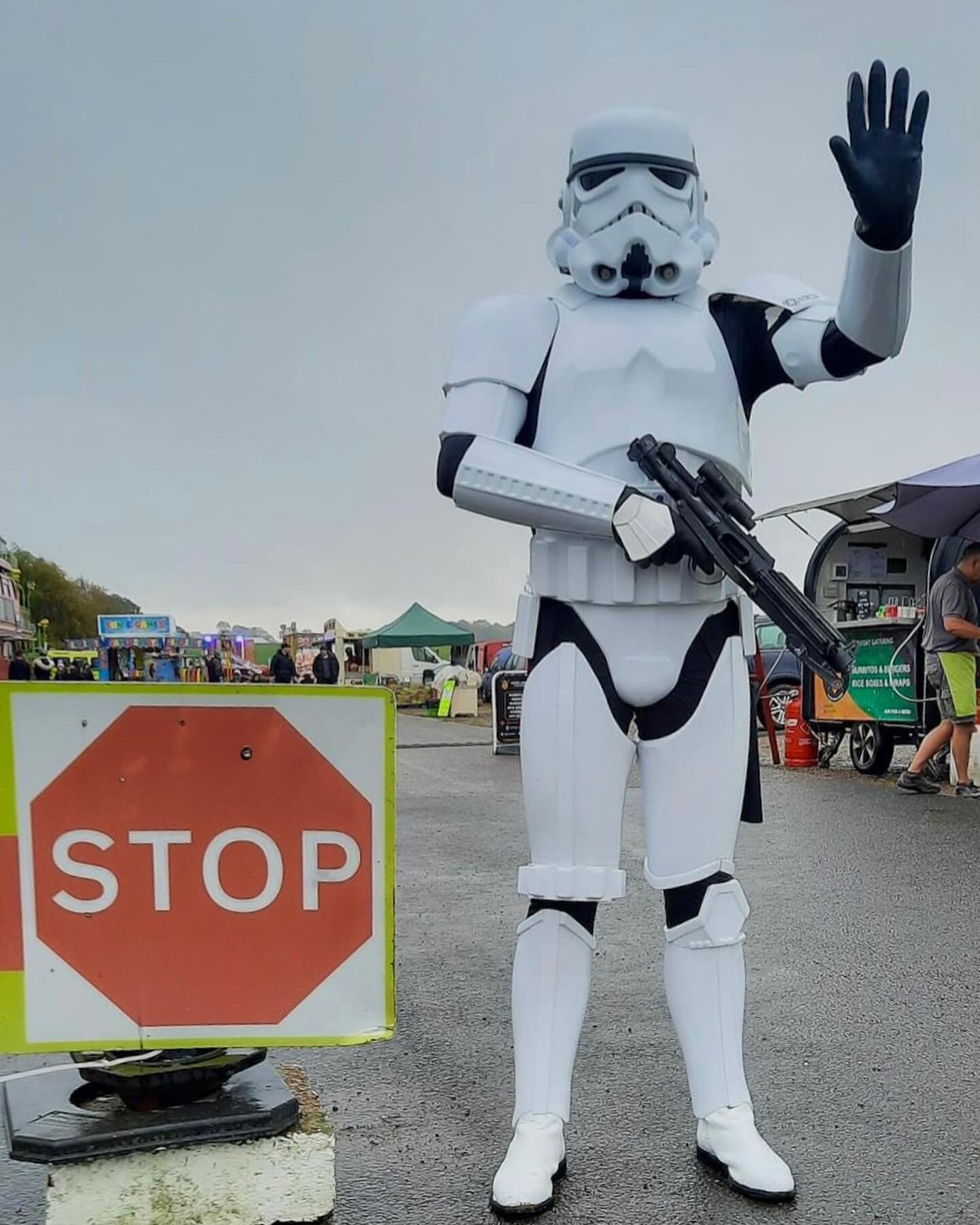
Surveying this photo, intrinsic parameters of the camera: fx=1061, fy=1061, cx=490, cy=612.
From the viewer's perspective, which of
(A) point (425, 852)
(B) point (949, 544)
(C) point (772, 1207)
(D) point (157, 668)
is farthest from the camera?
(D) point (157, 668)

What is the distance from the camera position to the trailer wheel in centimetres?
867

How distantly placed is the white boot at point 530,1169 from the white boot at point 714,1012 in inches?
11.7

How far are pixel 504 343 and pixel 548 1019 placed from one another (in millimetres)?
1386

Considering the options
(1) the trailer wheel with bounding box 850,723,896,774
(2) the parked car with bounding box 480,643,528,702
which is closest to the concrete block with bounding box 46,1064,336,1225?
(2) the parked car with bounding box 480,643,528,702

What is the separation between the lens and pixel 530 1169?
2016 millimetres

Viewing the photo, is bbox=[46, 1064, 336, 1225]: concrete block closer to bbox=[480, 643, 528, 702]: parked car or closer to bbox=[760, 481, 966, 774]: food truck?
bbox=[480, 643, 528, 702]: parked car

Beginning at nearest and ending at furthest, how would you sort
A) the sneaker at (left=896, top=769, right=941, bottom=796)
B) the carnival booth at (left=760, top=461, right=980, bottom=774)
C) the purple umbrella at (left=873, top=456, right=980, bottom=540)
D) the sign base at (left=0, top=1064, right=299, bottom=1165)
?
the sign base at (left=0, top=1064, right=299, bottom=1165) → the purple umbrella at (left=873, top=456, right=980, bottom=540) → the sneaker at (left=896, top=769, right=941, bottom=796) → the carnival booth at (left=760, top=461, right=980, bottom=774)

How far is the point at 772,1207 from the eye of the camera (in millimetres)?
2008

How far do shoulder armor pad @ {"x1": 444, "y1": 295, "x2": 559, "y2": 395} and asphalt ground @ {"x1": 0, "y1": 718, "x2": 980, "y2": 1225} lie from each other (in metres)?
0.90

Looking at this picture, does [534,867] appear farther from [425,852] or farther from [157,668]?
[157,668]

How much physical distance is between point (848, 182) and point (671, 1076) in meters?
2.06

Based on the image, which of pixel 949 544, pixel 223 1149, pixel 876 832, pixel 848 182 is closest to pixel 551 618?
pixel 848 182

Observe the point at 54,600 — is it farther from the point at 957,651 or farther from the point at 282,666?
the point at 957,651

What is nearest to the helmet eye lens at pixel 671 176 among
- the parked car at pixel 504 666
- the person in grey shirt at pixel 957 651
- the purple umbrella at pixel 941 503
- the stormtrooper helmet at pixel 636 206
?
the stormtrooper helmet at pixel 636 206
